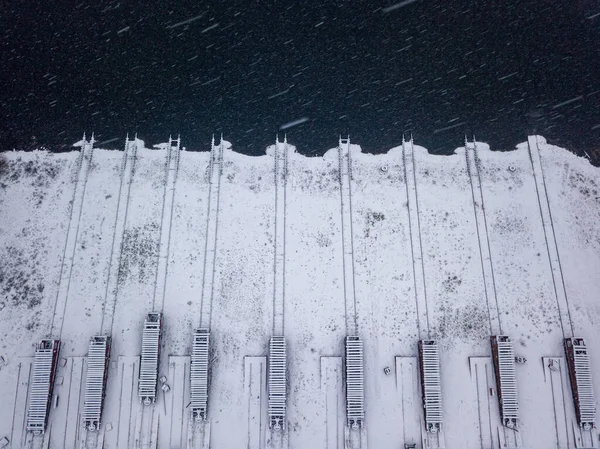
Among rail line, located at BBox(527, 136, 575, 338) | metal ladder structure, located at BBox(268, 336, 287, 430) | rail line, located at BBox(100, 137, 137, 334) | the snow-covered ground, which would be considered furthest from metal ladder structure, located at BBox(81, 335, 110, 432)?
rail line, located at BBox(527, 136, 575, 338)

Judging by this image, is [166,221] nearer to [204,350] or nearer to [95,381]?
[204,350]

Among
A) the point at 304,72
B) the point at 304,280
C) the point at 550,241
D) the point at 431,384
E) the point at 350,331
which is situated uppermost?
the point at 304,72

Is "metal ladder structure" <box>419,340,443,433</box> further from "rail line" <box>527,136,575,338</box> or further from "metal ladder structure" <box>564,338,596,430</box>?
"rail line" <box>527,136,575,338</box>

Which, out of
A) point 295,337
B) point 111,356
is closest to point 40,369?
point 111,356

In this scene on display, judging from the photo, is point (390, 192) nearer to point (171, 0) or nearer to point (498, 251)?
point (498, 251)

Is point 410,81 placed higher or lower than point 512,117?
higher

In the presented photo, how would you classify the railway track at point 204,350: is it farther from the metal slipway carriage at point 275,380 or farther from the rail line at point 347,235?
the rail line at point 347,235

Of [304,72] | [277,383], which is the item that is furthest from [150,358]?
[304,72]

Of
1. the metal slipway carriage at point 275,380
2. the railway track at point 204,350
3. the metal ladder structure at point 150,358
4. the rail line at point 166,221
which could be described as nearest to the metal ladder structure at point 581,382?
the metal slipway carriage at point 275,380
